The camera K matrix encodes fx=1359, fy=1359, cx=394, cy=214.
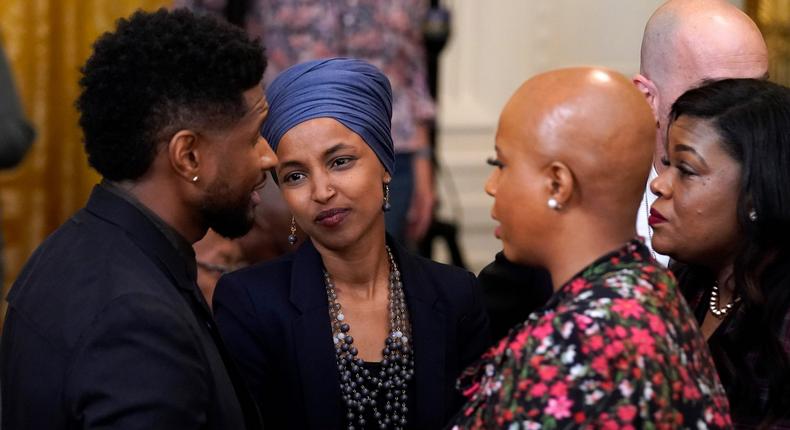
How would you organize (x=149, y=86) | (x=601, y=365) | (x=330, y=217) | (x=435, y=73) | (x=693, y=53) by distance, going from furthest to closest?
(x=435, y=73) → (x=693, y=53) → (x=330, y=217) → (x=149, y=86) → (x=601, y=365)

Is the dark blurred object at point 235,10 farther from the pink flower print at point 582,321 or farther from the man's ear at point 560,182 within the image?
the pink flower print at point 582,321

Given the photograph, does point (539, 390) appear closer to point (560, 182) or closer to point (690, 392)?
point (690, 392)

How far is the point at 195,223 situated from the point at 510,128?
0.69 meters

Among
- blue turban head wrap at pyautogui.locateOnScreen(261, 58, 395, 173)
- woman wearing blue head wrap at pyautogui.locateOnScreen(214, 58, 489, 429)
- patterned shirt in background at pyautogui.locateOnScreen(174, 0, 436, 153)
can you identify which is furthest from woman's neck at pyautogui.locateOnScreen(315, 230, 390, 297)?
Result: patterned shirt in background at pyautogui.locateOnScreen(174, 0, 436, 153)

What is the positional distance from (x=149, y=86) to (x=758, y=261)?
124cm

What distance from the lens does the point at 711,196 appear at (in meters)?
2.75

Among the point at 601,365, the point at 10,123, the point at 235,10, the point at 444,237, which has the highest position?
the point at 235,10

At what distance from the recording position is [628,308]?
80.8 inches

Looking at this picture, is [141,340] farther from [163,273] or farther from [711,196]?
[711,196]

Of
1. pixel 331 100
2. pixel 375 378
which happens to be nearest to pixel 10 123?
pixel 331 100

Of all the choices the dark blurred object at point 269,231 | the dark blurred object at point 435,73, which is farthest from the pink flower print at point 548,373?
the dark blurred object at point 435,73

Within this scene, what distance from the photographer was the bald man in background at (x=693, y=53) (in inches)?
138

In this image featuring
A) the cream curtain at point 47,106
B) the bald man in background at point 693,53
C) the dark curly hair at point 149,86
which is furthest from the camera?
the cream curtain at point 47,106

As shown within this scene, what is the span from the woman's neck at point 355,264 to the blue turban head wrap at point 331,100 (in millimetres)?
204
